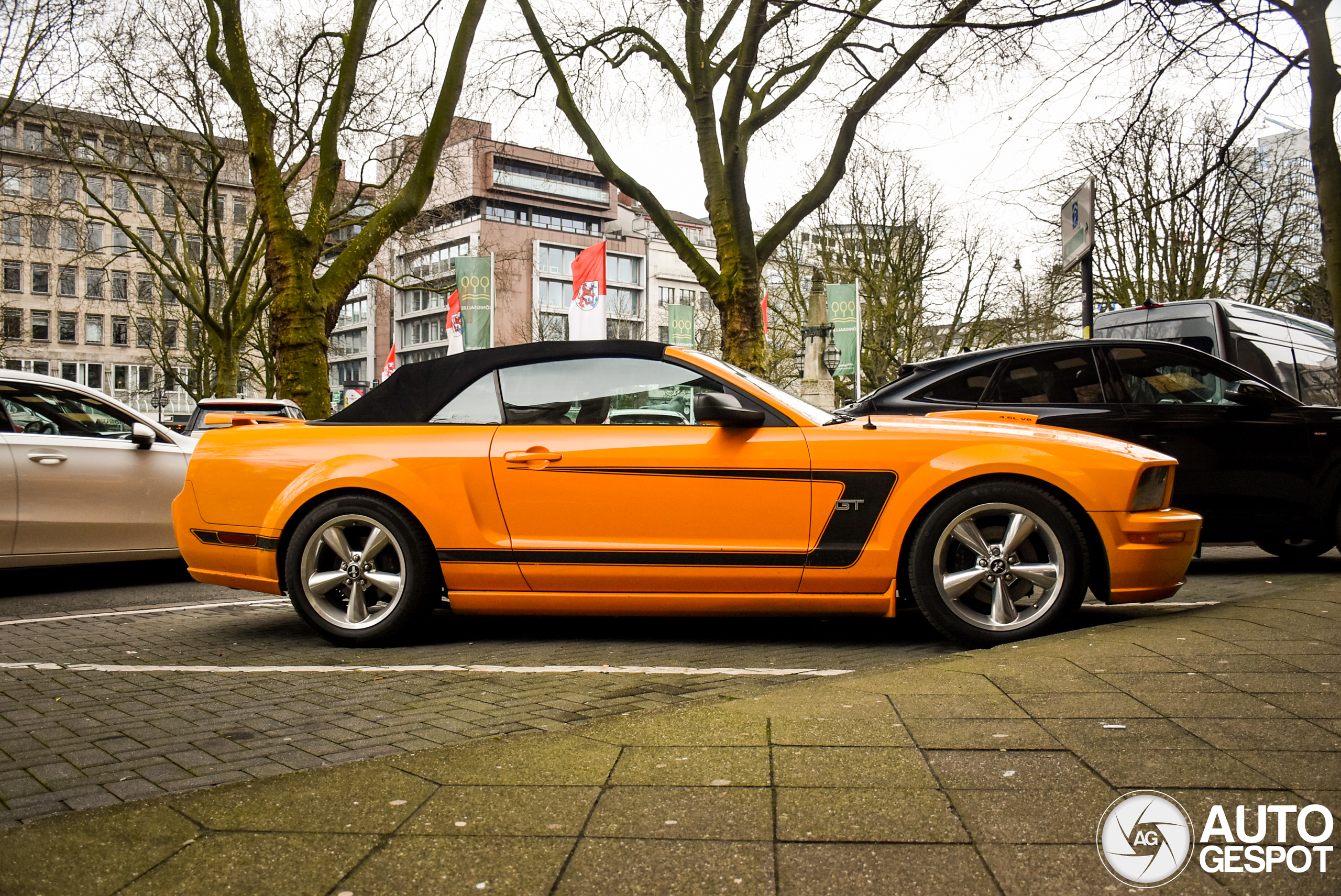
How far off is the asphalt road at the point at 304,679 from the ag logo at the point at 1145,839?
1777 millimetres

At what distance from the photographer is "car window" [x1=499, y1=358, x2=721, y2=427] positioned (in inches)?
214

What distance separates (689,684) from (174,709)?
1.90 meters

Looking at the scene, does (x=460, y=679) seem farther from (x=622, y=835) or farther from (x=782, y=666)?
(x=622, y=835)

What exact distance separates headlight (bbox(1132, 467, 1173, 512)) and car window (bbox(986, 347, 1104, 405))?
2404 mm

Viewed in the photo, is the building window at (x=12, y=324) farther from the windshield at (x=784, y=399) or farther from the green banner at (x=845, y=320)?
the windshield at (x=784, y=399)

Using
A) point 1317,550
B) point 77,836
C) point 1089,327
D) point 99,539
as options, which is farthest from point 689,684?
point 1089,327

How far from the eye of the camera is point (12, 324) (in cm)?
5919

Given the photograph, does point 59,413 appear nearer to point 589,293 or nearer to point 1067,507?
point 1067,507

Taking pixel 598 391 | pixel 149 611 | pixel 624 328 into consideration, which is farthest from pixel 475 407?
pixel 624 328

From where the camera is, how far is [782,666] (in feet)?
15.9

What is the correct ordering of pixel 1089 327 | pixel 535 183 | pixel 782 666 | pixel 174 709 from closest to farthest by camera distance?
pixel 174 709 < pixel 782 666 < pixel 1089 327 < pixel 535 183

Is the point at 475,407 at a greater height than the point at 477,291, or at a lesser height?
lesser

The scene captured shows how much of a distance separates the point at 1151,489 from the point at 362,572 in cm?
366

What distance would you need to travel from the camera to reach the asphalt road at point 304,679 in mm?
3496
